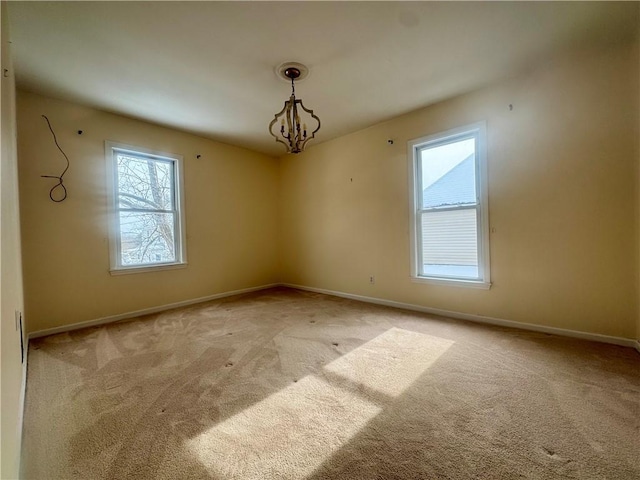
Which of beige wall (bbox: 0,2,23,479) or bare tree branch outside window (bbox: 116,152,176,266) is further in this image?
bare tree branch outside window (bbox: 116,152,176,266)

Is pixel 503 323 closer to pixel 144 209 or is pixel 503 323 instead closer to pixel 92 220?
pixel 144 209

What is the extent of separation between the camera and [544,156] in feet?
8.94

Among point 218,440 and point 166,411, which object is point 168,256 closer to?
point 166,411

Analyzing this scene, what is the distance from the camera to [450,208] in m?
3.39

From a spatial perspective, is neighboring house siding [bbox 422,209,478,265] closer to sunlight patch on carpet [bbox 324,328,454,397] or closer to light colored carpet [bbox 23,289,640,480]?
light colored carpet [bbox 23,289,640,480]

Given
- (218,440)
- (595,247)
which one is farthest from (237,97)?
(595,247)

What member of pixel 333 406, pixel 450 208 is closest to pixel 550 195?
pixel 450 208

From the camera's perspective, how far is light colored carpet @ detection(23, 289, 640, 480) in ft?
4.23

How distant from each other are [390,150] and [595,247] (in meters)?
2.45

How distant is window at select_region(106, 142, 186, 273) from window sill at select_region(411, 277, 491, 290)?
3490 mm

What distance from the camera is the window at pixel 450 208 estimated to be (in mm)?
3158

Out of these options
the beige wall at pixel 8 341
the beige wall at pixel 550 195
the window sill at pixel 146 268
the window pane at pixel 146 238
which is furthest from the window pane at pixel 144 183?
the beige wall at pixel 550 195

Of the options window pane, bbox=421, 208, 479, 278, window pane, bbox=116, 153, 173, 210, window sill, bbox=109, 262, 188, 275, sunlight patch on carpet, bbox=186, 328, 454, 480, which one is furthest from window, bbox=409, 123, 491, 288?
window pane, bbox=116, 153, 173, 210

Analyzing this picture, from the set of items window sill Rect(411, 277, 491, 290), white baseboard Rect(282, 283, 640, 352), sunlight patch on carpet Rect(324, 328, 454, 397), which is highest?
window sill Rect(411, 277, 491, 290)
